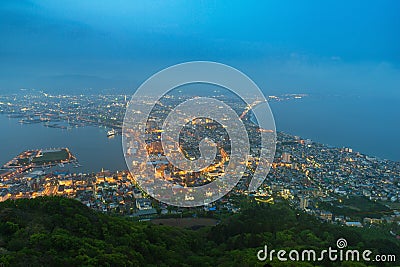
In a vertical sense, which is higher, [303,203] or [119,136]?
[119,136]

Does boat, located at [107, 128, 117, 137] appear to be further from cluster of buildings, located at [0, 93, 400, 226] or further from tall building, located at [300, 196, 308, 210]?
tall building, located at [300, 196, 308, 210]

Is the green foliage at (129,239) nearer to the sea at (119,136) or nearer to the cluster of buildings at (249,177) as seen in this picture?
the cluster of buildings at (249,177)

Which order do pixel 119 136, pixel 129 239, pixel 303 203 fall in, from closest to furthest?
pixel 129 239
pixel 303 203
pixel 119 136

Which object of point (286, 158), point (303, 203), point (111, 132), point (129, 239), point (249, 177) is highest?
point (111, 132)

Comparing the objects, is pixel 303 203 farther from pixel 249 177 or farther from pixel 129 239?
pixel 129 239

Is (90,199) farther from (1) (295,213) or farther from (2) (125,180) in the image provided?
(1) (295,213)

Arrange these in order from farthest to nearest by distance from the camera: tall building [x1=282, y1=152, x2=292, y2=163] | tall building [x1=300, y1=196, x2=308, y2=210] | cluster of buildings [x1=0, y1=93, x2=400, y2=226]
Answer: tall building [x1=282, y1=152, x2=292, y2=163]
cluster of buildings [x1=0, y1=93, x2=400, y2=226]
tall building [x1=300, y1=196, x2=308, y2=210]

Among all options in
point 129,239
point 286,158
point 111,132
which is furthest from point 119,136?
point 129,239

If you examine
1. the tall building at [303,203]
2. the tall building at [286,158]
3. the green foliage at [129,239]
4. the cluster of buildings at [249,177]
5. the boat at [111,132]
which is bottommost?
the green foliage at [129,239]

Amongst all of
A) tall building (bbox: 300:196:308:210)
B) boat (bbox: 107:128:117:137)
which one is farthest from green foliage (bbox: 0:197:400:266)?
boat (bbox: 107:128:117:137)

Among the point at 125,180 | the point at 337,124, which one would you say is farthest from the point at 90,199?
the point at 337,124

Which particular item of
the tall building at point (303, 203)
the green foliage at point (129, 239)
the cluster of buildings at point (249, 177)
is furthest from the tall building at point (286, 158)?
the green foliage at point (129, 239)
